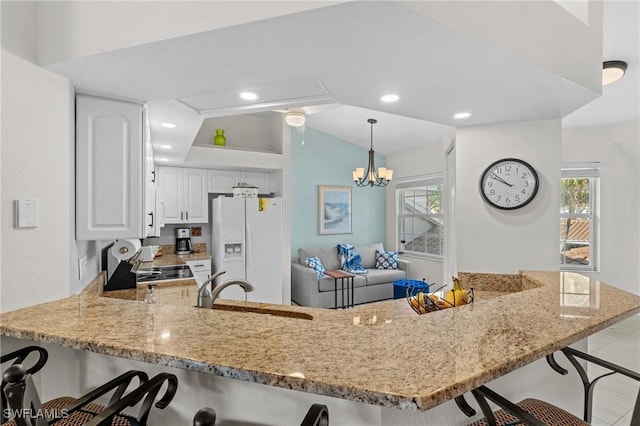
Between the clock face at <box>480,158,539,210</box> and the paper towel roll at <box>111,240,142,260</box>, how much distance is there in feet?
8.61

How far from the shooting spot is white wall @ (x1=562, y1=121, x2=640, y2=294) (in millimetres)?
4363

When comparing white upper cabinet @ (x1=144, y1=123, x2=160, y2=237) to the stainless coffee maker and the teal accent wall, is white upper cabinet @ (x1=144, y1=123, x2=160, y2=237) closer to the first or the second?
the stainless coffee maker

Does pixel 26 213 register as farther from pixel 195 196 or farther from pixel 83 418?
pixel 195 196

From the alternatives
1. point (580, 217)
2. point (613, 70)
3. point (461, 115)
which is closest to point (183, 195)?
point (461, 115)

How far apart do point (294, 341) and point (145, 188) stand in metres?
1.46

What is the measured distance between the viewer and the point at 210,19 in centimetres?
123

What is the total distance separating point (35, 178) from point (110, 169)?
1.27 feet

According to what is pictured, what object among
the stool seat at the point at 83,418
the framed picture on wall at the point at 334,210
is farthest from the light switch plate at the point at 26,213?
the framed picture on wall at the point at 334,210

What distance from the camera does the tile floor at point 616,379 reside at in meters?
2.41

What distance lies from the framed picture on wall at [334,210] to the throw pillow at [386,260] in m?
0.70

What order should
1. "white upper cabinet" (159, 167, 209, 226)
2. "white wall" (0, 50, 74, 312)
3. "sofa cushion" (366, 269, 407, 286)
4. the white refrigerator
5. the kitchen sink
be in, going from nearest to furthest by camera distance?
"white wall" (0, 50, 74, 312) → the kitchen sink → the white refrigerator → "white upper cabinet" (159, 167, 209, 226) → "sofa cushion" (366, 269, 407, 286)

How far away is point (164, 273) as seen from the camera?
3.36m

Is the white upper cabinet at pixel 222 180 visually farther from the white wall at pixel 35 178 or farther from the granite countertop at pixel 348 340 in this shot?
the granite countertop at pixel 348 340

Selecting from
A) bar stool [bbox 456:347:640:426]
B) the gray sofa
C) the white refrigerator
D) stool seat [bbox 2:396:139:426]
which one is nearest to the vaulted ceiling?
bar stool [bbox 456:347:640:426]
